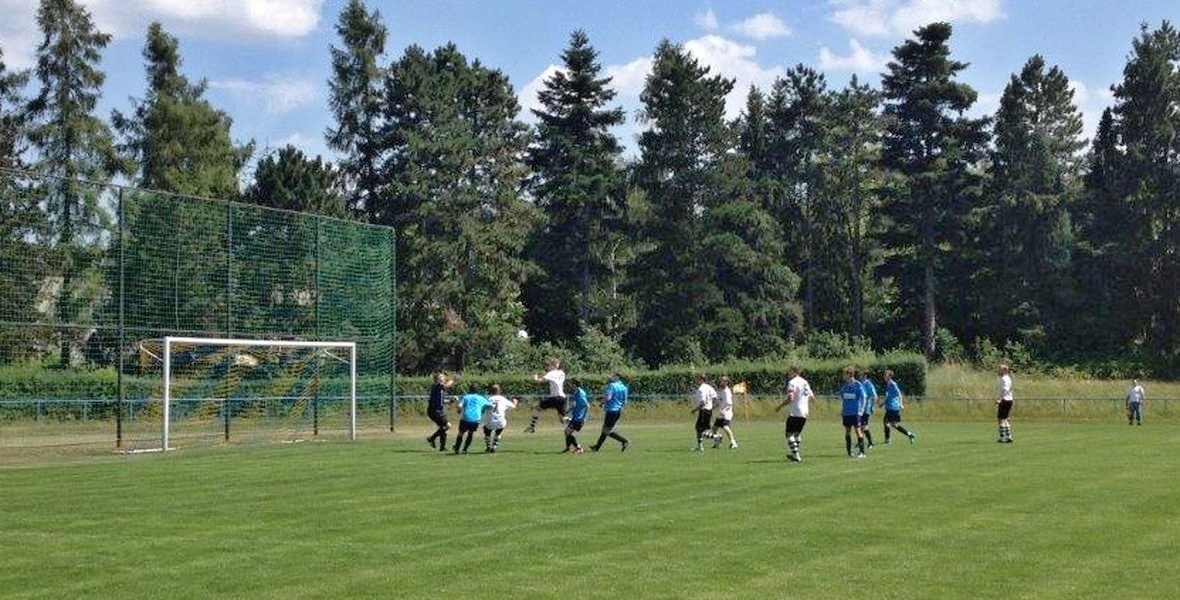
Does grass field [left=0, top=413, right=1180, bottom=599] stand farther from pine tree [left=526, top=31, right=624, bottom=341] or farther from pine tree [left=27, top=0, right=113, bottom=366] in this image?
pine tree [left=526, top=31, right=624, bottom=341]

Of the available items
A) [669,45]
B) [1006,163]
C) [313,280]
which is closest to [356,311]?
[313,280]

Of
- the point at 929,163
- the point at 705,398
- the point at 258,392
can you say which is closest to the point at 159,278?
the point at 258,392

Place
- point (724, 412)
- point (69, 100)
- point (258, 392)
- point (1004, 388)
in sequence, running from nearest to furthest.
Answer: point (724, 412), point (1004, 388), point (258, 392), point (69, 100)

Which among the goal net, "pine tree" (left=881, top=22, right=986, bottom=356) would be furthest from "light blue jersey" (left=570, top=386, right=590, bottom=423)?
"pine tree" (left=881, top=22, right=986, bottom=356)

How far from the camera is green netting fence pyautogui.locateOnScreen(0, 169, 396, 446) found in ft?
111

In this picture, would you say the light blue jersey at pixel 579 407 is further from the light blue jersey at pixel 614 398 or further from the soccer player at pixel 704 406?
the soccer player at pixel 704 406

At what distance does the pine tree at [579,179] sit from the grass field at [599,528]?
53.1 m

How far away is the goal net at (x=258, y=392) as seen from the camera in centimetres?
3566

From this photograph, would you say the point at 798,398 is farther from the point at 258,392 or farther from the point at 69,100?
the point at 69,100

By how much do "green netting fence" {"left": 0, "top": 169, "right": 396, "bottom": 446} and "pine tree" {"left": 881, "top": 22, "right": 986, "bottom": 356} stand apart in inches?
1761

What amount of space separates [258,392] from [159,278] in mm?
6084

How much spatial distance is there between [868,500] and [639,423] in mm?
32261

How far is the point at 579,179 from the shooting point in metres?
76.6

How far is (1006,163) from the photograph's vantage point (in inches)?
3135
